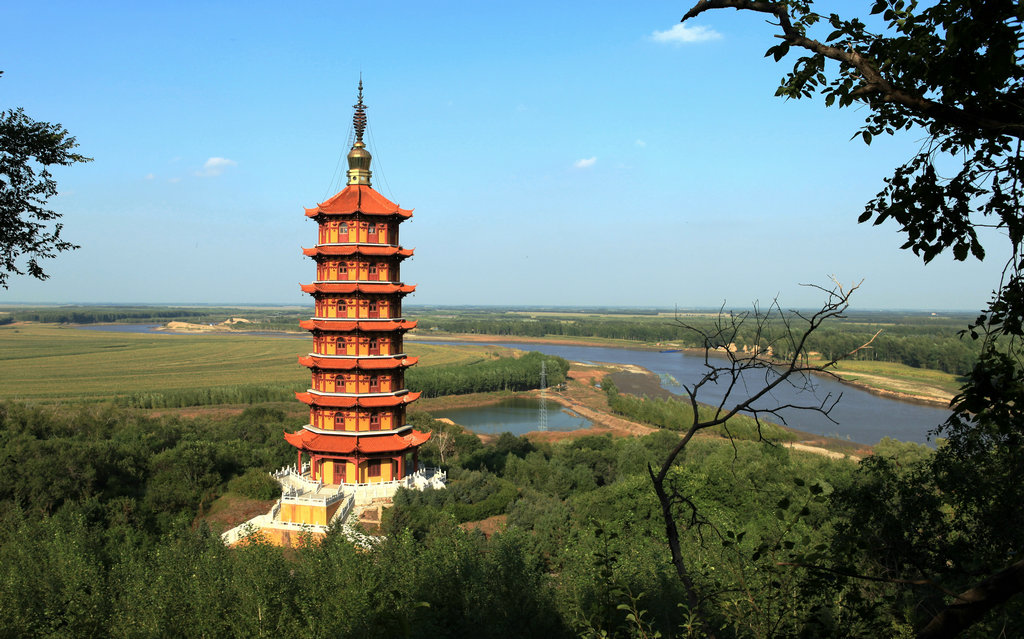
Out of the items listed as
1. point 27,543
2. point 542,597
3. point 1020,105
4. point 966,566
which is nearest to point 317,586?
point 542,597

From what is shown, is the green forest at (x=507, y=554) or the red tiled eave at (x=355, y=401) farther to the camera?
the red tiled eave at (x=355, y=401)

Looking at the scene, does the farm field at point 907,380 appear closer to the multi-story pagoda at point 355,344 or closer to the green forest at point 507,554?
the green forest at point 507,554

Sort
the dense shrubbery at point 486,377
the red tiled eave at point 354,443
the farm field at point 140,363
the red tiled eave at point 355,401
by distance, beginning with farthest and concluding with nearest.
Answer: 1. the farm field at point 140,363
2. the dense shrubbery at point 486,377
3. the red tiled eave at point 355,401
4. the red tiled eave at point 354,443

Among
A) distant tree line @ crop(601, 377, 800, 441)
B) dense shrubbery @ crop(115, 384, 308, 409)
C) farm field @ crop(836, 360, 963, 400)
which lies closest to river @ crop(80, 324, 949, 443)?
distant tree line @ crop(601, 377, 800, 441)

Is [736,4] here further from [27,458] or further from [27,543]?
[27,458]

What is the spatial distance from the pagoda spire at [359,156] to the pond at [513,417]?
98.4 feet

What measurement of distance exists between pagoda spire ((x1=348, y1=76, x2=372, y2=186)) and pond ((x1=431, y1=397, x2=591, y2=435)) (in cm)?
2998

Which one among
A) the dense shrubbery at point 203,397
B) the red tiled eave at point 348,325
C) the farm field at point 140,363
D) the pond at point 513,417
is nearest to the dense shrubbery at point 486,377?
the pond at point 513,417

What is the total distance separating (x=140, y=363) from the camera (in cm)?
8925

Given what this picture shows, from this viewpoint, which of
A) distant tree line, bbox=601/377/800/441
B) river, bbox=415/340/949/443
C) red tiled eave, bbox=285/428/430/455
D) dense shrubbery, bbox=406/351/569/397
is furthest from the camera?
dense shrubbery, bbox=406/351/569/397

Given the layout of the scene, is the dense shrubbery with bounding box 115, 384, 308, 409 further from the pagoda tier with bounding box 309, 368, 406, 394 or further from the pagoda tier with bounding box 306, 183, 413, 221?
the pagoda tier with bounding box 306, 183, 413, 221

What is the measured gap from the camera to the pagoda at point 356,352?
72.7ft

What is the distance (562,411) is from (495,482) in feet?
132

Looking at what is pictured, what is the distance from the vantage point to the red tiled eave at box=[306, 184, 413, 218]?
2217 centimetres
